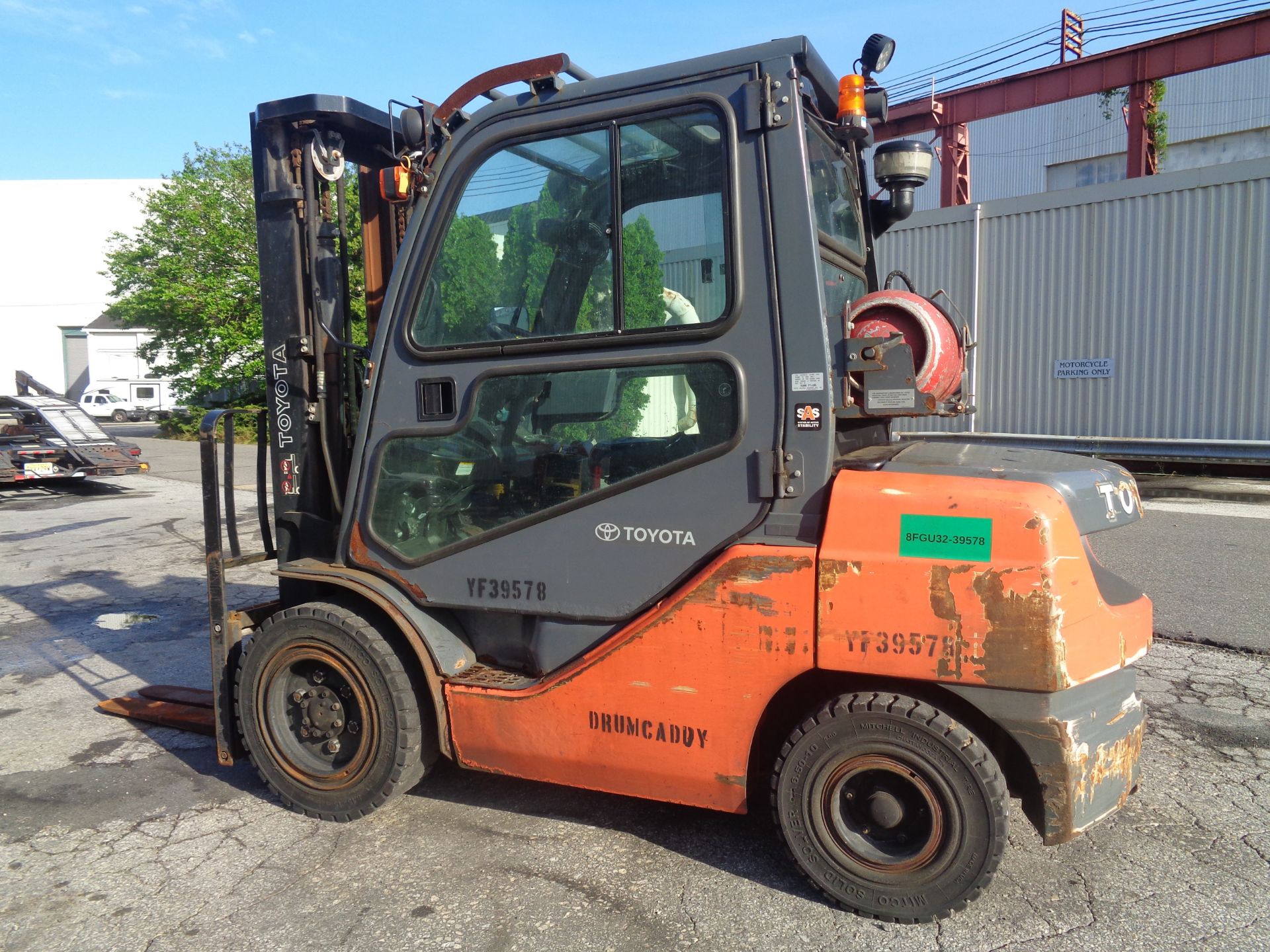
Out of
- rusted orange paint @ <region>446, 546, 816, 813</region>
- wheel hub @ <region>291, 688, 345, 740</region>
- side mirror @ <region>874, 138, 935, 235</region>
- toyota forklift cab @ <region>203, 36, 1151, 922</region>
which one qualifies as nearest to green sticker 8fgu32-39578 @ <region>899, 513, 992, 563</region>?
toyota forklift cab @ <region>203, 36, 1151, 922</region>

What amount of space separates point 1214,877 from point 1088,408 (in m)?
13.2

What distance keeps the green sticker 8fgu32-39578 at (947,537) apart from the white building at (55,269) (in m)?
54.0

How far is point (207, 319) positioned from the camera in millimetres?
27219

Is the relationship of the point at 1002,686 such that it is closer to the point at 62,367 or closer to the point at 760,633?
the point at 760,633

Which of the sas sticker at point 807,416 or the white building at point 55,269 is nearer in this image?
the sas sticker at point 807,416

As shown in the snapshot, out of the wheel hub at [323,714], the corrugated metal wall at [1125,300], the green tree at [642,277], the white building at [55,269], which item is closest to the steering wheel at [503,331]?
the green tree at [642,277]

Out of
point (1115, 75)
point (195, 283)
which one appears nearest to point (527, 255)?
point (1115, 75)

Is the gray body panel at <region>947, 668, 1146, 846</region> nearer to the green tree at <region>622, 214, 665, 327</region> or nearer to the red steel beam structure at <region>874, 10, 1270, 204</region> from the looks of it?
the green tree at <region>622, 214, 665, 327</region>

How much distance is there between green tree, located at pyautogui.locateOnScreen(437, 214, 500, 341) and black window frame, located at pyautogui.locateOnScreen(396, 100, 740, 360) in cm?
4

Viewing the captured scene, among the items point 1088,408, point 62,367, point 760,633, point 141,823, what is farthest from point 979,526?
point 62,367

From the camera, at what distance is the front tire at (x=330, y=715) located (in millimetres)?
3494

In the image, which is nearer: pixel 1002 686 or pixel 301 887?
pixel 1002 686

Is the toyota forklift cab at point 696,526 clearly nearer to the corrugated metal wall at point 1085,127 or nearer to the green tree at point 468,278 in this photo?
the green tree at point 468,278

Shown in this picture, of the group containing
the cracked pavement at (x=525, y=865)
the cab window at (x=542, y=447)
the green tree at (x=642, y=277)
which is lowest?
the cracked pavement at (x=525, y=865)
